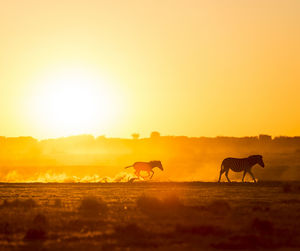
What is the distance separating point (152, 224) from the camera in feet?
70.1

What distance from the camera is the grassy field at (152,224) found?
1794 cm

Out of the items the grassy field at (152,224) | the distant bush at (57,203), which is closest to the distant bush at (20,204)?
the grassy field at (152,224)

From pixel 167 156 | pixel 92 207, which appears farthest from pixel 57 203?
pixel 167 156

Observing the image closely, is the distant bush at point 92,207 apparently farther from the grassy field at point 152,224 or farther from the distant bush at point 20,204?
the distant bush at point 20,204

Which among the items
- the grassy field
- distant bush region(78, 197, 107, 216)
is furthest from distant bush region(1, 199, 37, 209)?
distant bush region(78, 197, 107, 216)

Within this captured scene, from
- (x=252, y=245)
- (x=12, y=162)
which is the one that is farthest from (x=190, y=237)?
(x=12, y=162)

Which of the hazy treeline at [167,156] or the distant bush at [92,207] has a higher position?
the hazy treeline at [167,156]

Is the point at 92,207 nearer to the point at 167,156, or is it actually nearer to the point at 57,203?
the point at 57,203

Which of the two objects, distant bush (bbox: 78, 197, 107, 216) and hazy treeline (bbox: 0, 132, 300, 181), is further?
hazy treeline (bbox: 0, 132, 300, 181)

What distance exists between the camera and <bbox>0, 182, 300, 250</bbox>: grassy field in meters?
17.9

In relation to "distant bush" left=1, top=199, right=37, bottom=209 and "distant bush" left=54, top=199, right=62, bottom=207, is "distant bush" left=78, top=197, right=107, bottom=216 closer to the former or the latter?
"distant bush" left=54, top=199, right=62, bottom=207

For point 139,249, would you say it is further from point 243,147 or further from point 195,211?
point 243,147

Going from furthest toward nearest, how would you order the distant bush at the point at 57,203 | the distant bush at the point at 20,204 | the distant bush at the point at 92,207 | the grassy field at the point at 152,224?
the distant bush at the point at 57,203
the distant bush at the point at 20,204
the distant bush at the point at 92,207
the grassy field at the point at 152,224

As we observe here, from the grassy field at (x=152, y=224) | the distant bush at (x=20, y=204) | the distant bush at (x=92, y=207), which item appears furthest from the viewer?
the distant bush at (x=20, y=204)
